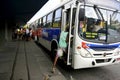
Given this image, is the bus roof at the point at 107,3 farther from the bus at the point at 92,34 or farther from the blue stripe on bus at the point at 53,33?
the blue stripe on bus at the point at 53,33

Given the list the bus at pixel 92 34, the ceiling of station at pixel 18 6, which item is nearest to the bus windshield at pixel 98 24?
the bus at pixel 92 34

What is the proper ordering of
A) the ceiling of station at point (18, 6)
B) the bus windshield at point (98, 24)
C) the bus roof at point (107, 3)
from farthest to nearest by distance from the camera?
the ceiling of station at point (18, 6)
the bus roof at point (107, 3)
the bus windshield at point (98, 24)

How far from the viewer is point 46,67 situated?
7793mm

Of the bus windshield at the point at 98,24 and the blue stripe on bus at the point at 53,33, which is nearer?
the bus windshield at the point at 98,24

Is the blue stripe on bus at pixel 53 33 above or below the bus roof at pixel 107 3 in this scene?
below

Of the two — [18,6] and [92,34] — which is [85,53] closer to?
[92,34]

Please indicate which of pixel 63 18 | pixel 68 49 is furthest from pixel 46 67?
pixel 63 18

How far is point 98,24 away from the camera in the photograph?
22.2 feet

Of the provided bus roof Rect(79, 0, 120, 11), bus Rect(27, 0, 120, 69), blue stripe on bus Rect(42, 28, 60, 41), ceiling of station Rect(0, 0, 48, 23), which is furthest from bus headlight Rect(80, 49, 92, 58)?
ceiling of station Rect(0, 0, 48, 23)

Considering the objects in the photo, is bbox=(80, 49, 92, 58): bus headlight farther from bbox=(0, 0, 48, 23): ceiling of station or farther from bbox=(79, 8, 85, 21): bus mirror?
bbox=(0, 0, 48, 23): ceiling of station

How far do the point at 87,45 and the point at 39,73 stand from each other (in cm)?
196

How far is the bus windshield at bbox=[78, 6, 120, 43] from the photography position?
256 inches

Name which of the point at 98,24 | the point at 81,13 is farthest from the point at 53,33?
the point at 81,13

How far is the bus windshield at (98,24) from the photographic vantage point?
6.50 metres
